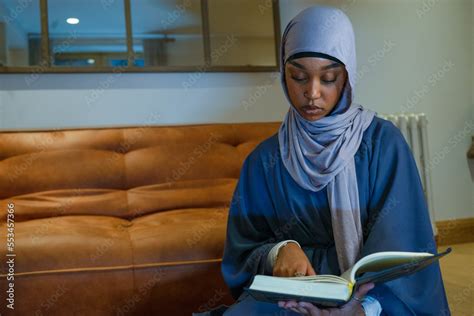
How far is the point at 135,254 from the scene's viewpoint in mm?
1544

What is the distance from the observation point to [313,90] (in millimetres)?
1118

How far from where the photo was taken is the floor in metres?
1.91

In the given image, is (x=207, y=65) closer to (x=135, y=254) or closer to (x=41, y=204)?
(x=41, y=204)

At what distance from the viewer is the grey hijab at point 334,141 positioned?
1083 millimetres

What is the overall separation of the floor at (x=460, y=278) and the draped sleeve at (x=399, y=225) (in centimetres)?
97

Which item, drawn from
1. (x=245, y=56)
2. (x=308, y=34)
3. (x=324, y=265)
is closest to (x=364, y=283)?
(x=324, y=265)

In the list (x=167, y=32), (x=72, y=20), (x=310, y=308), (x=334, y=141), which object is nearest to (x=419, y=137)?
(x=167, y=32)

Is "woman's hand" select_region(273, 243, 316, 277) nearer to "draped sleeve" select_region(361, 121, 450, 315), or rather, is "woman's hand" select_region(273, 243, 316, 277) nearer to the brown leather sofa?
"draped sleeve" select_region(361, 121, 450, 315)

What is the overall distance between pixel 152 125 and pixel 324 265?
150 centimetres

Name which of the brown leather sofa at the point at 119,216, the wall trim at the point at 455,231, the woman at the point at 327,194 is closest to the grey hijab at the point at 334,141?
the woman at the point at 327,194

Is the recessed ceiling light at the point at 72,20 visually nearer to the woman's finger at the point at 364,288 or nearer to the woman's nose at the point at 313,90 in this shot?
the woman's nose at the point at 313,90

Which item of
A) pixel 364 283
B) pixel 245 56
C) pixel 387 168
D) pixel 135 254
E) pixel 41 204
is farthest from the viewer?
pixel 245 56

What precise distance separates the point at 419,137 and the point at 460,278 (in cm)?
90

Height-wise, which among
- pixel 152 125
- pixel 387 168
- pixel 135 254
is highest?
pixel 152 125
